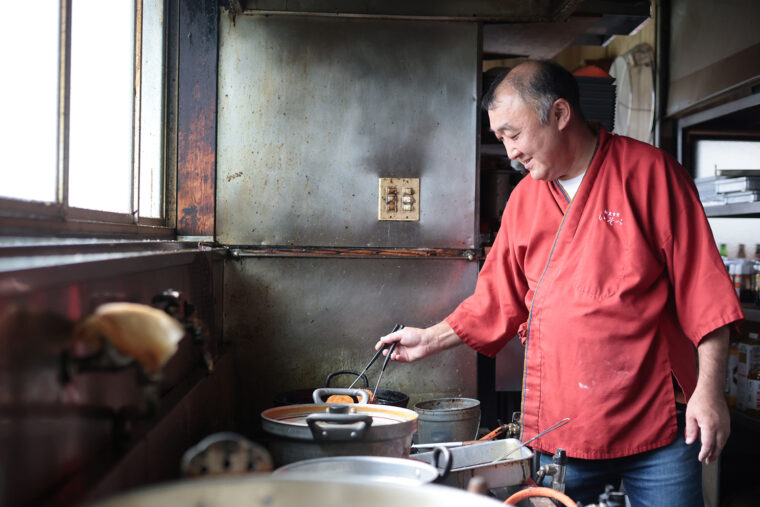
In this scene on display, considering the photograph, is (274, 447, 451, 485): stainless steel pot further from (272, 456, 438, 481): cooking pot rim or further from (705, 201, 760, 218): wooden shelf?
(705, 201, 760, 218): wooden shelf

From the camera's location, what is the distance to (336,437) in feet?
4.19

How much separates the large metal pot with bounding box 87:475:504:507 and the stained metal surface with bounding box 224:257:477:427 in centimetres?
180

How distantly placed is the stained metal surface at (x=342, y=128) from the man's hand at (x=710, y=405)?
108 cm

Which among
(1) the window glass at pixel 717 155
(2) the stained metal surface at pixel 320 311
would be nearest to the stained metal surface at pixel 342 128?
(2) the stained metal surface at pixel 320 311

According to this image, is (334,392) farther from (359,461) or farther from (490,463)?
(359,461)

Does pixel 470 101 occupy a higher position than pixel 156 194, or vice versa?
pixel 470 101

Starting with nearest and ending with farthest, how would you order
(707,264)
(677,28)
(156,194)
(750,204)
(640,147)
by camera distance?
(707,264) < (640,147) < (156,194) < (750,204) < (677,28)

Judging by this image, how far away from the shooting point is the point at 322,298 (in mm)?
2557

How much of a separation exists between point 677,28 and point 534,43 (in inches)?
54.1

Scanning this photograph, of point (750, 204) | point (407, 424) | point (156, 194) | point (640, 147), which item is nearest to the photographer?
point (407, 424)

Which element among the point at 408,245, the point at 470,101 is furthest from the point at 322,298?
the point at 470,101

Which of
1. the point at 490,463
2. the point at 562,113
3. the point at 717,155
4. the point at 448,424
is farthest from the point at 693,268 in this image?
the point at 717,155

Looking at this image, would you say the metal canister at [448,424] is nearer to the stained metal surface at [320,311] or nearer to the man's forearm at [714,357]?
the stained metal surface at [320,311]

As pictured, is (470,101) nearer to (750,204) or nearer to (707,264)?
(707,264)
